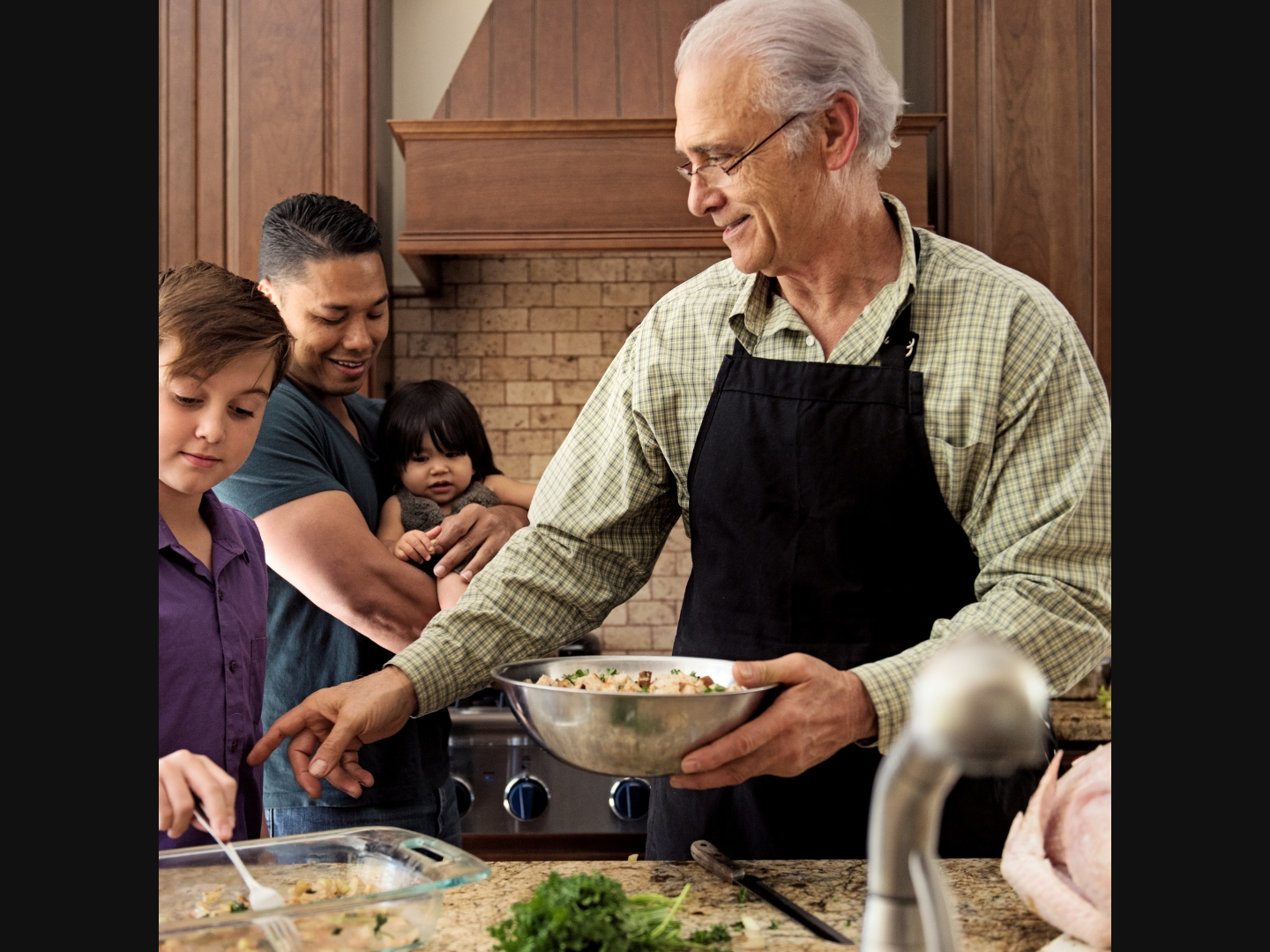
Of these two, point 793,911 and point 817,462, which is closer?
point 793,911

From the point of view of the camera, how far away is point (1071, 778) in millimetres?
1044

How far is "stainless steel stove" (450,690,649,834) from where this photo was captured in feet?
8.84

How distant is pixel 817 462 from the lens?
150 centimetres

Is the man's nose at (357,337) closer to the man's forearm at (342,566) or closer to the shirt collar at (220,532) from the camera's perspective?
the man's forearm at (342,566)

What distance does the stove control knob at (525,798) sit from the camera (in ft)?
8.72

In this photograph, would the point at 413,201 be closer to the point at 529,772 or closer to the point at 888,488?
the point at 529,772

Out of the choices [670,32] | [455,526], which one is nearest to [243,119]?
[670,32]

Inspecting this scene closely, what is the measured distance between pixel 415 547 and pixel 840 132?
98cm

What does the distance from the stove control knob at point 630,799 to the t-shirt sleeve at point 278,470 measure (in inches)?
48.2

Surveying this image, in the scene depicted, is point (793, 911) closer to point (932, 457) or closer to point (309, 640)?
point (932, 457)

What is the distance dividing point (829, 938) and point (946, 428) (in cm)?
68

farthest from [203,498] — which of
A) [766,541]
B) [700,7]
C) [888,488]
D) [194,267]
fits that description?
[700,7]

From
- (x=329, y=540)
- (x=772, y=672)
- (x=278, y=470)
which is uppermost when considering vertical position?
(x=278, y=470)

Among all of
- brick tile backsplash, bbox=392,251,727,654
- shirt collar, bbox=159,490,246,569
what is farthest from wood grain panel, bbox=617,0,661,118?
shirt collar, bbox=159,490,246,569
